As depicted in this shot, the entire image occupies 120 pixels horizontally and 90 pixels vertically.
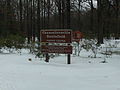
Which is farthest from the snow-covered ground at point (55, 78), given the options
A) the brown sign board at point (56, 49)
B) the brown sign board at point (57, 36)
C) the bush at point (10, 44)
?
the bush at point (10, 44)

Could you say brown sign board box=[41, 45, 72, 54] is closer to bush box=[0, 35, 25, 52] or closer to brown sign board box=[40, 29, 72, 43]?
brown sign board box=[40, 29, 72, 43]

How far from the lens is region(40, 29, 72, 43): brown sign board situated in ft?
35.5

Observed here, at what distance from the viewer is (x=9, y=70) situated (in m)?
8.55

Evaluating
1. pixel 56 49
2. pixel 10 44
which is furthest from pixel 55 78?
pixel 10 44

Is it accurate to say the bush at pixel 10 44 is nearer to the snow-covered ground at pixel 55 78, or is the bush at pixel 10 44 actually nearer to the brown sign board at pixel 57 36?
the brown sign board at pixel 57 36

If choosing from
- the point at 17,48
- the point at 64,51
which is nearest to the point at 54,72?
the point at 64,51

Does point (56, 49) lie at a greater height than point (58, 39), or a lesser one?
lesser

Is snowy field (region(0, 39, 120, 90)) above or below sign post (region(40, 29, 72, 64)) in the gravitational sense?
below

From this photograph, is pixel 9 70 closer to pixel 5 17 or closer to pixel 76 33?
pixel 76 33

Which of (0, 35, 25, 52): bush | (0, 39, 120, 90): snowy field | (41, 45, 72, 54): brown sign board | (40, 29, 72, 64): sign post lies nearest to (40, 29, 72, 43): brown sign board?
(40, 29, 72, 64): sign post

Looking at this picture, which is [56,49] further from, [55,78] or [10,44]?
[10,44]

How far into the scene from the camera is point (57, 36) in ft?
35.9

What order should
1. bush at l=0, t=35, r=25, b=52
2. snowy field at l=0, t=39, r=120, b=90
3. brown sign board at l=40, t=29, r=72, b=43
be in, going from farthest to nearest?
bush at l=0, t=35, r=25, b=52
brown sign board at l=40, t=29, r=72, b=43
snowy field at l=0, t=39, r=120, b=90

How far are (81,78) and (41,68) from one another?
1922 mm
